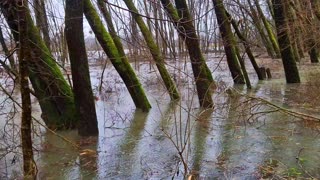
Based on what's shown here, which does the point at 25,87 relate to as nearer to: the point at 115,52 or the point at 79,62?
the point at 79,62

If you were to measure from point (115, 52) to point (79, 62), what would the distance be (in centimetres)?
239

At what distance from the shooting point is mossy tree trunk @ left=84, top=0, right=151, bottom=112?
9.48 m

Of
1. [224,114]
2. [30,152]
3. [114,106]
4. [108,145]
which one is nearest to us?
[30,152]

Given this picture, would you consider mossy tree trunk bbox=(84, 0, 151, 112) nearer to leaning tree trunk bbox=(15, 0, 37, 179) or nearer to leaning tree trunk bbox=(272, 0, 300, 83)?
leaning tree trunk bbox=(15, 0, 37, 179)

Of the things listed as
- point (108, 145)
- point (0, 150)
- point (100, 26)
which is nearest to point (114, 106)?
point (100, 26)

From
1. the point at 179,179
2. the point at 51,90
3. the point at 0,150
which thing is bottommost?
the point at 179,179

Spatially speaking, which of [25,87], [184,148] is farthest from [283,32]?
[25,87]

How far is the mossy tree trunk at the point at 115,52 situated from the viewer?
31.1 feet

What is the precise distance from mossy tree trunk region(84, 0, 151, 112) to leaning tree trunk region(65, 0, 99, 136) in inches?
73.2

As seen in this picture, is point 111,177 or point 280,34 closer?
point 111,177

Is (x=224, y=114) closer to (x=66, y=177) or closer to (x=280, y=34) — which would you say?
(x=66, y=177)

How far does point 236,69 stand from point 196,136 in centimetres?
726

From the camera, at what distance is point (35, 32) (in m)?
8.09

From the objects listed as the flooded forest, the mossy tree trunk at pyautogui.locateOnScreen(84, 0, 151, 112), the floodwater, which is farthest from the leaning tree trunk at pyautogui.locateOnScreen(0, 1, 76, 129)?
the mossy tree trunk at pyautogui.locateOnScreen(84, 0, 151, 112)
